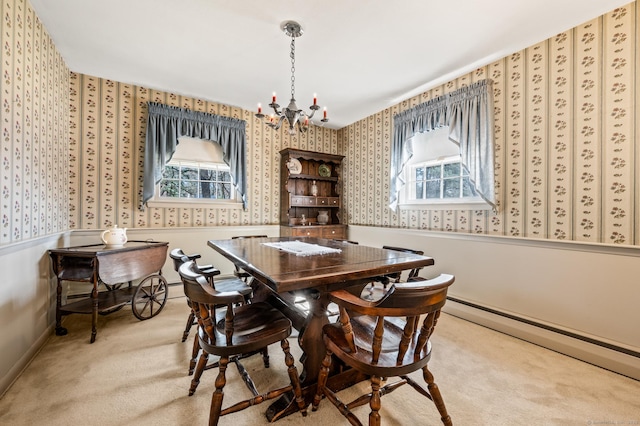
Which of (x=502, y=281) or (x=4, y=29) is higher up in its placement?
(x=4, y=29)

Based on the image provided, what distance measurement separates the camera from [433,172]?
346 centimetres

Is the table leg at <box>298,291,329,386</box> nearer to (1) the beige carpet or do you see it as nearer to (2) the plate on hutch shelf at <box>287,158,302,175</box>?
(1) the beige carpet

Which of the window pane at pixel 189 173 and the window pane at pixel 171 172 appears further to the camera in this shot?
the window pane at pixel 189 173

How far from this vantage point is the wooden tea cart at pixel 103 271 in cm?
228

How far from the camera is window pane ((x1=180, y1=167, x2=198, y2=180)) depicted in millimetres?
3811

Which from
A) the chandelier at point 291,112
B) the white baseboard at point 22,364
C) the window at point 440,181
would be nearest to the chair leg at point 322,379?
A: the chandelier at point 291,112

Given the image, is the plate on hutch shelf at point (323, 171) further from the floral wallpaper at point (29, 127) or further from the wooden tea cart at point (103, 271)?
the floral wallpaper at point (29, 127)

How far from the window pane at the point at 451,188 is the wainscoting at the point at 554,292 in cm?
51

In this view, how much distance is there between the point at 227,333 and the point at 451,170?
305cm

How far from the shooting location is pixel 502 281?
2578 millimetres

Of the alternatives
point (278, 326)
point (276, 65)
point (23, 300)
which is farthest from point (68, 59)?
point (278, 326)

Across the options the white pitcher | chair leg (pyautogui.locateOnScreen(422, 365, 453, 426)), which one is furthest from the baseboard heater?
the white pitcher

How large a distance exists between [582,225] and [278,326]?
2.54 m

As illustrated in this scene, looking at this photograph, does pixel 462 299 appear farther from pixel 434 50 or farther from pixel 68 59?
pixel 68 59
